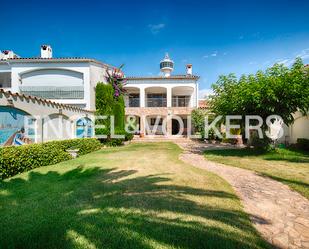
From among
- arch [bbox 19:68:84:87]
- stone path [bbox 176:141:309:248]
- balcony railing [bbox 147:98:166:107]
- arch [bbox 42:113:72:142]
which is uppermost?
arch [bbox 19:68:84:87]

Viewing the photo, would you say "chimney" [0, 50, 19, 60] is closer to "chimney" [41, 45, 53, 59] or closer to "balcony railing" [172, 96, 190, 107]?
"chimney" [41, 45, 53, 59]

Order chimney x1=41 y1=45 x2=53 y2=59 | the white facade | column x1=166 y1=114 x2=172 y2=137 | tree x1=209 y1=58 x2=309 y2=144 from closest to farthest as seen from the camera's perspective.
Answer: tree x1=209 y1=58 x2=309 y2=144 → the white facade → chimney x1=41 y1=45 x2=53 y2=59 → column x1=166 y1=114 x2=172 y2=137

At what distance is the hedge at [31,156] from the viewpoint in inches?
267

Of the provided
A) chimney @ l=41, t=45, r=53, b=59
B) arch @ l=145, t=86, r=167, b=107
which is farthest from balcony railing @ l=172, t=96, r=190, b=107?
chimney @ l=41, t=45, r=53, b=59

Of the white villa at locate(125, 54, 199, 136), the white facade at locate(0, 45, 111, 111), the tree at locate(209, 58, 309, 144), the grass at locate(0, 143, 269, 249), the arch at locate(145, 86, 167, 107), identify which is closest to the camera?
the grass at locate(0, 143, 269, 249)

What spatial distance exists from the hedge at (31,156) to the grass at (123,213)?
0.53 meters

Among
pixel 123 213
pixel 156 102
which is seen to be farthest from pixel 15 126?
pixel 156 102

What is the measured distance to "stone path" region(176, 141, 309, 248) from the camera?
10.6 ft

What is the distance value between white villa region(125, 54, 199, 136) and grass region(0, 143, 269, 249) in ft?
56.0

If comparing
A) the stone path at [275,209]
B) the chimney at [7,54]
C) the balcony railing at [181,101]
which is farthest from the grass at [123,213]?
the chimney at [7,54]

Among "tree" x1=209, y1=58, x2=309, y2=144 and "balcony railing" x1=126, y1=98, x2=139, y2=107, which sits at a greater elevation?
"balcony railing" x1=126, y1=98, x2=139, y2=107

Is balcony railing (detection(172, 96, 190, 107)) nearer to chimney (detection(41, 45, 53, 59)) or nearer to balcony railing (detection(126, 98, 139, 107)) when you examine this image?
balcony railing (detection(126, 98, 139, 107))

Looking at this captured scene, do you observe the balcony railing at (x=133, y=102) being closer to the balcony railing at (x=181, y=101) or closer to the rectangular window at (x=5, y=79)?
the balcony railing at (x=181, y=101)

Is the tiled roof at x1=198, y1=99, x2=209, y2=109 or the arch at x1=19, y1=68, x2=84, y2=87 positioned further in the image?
the tiled roof at x1=198, y1=99, x2=209, y2=109
